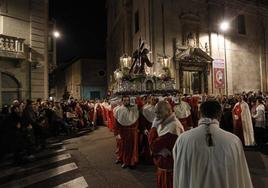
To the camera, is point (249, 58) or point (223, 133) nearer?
point (223, 133)

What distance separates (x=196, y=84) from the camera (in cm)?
2086

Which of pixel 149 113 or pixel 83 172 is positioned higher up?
pixel 149 113

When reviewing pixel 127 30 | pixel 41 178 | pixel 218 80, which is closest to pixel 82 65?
pixel 127 30

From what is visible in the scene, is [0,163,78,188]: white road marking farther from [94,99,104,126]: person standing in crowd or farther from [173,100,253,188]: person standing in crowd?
[94,99,104,126]: person standing in crowd

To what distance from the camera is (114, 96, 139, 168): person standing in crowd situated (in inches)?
291

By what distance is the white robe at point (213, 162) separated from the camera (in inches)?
94.5

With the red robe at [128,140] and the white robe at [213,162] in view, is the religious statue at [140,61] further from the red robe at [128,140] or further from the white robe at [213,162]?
the white robe at [213,162]

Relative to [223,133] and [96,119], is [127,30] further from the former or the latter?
[223,133]

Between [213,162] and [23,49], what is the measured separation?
16590 millimetres

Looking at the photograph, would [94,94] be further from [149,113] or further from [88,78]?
[149,113]

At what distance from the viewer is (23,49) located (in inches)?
651

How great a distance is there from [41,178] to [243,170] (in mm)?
5376

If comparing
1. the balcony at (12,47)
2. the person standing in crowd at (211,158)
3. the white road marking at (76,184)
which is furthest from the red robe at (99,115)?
the person standing in crowd at (211,158)

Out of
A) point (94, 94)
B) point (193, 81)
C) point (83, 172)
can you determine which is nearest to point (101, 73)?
point (94, 94)
